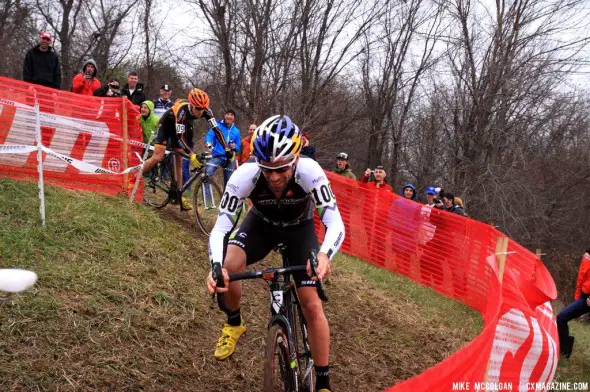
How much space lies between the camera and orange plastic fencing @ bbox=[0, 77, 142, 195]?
24.0 feet

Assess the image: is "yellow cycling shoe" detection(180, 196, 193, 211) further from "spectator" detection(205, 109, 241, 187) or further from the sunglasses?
the sunglasses

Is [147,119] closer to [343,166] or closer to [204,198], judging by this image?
[204,198]

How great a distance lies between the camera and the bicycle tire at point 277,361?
348cm

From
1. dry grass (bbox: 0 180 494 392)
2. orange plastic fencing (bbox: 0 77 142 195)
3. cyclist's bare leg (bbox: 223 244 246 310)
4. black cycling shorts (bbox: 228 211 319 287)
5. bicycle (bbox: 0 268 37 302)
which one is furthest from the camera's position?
orange plastic fencing (bbox: 0 77 142 195)

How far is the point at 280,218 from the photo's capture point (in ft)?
13.9

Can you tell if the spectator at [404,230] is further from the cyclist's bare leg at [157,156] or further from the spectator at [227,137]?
the cyclist's bare leg at [157,156]

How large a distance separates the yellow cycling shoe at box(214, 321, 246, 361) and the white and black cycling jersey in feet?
2.70

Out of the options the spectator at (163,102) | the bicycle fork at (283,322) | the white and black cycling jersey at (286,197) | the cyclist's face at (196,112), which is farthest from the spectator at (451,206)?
the bicycle fork at (283,322)

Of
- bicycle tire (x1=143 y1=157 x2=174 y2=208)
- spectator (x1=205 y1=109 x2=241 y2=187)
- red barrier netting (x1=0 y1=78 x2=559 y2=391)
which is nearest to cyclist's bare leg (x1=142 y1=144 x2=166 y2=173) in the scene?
bicycle tire (x1=143 y1=157 x2=174 y2=208)

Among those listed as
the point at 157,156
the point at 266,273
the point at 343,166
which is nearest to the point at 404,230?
the point at 343,166

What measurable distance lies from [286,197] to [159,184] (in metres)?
5.20

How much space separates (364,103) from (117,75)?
1105 centimetres

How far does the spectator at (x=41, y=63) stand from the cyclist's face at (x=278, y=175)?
6947 millimetres

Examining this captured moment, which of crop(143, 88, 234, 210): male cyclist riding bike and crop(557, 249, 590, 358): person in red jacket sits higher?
crop(143, 88, 234, 210): male cyclist riding bike
